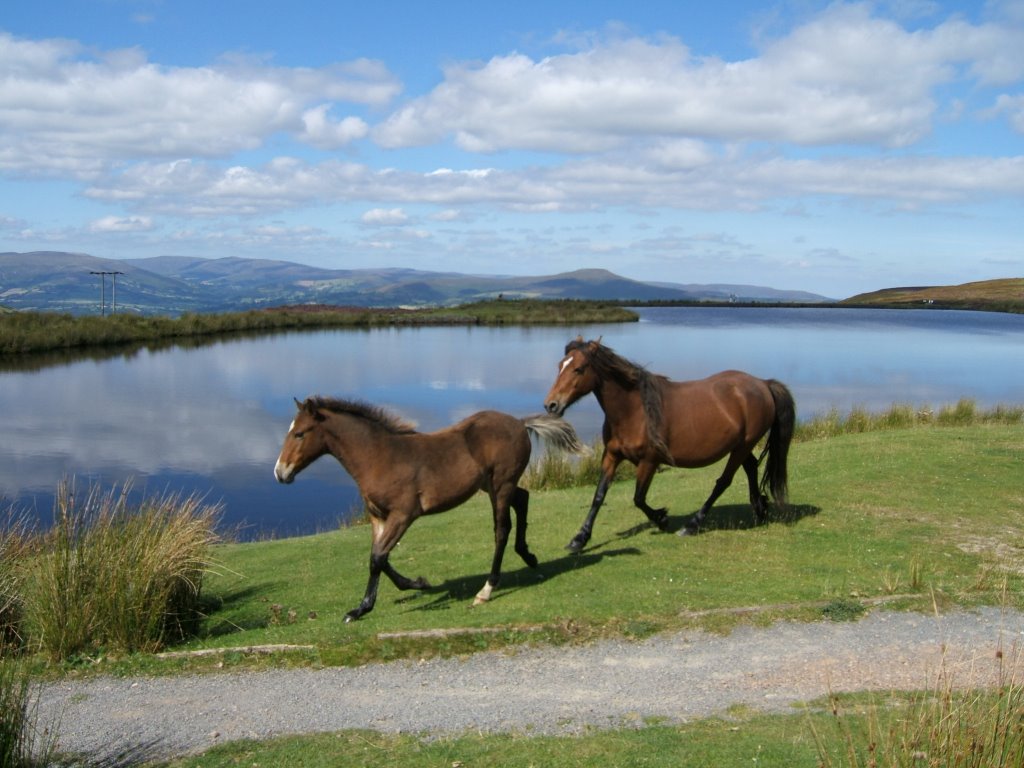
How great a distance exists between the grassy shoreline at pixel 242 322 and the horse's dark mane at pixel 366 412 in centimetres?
4447

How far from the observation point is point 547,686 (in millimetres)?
6195

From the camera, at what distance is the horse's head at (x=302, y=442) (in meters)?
7.70

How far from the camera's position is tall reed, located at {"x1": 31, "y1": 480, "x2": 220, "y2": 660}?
7.58 meters

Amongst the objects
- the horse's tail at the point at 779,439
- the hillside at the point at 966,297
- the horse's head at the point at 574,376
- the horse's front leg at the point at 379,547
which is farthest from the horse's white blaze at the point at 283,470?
the hillside at the point at 966,297

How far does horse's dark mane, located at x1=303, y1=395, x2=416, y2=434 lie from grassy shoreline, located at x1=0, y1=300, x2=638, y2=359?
44.5 metres

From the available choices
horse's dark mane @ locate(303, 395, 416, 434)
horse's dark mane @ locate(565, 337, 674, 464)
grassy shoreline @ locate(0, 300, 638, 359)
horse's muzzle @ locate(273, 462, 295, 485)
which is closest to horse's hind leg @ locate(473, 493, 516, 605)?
horse's dark mane @ locate(303, 395, 416, 434)

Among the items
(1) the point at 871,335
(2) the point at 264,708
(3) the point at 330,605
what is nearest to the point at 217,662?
(2) the point at 264,708

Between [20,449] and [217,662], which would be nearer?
[217,662]

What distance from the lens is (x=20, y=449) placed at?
2439cm

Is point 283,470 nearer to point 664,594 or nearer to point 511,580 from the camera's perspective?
point 511,580

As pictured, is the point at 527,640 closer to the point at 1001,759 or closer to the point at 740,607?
the point at 740,607

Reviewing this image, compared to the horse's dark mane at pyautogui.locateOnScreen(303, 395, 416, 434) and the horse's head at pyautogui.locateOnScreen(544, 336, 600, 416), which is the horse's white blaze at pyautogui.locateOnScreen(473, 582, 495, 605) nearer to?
the horse's dark mane at pyautogui.locateOnScreen(303, 395, 416, 434)

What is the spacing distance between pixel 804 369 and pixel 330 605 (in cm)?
3858

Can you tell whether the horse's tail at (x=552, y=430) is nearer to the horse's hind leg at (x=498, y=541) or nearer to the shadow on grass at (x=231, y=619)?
the horse's hind leg at (x=498, y=541)
